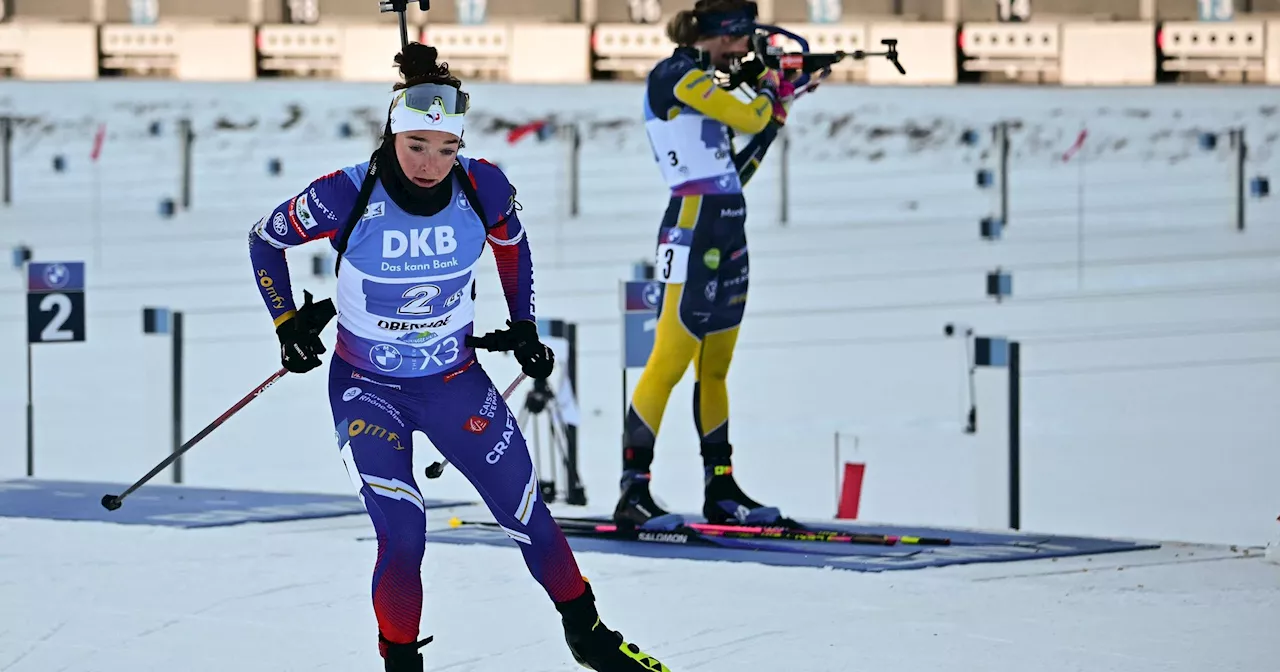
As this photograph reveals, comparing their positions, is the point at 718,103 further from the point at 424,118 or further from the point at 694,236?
the point at 424,118

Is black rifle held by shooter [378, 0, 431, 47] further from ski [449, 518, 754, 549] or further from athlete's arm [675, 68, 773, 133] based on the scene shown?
ski [449, 518, 754, 549]

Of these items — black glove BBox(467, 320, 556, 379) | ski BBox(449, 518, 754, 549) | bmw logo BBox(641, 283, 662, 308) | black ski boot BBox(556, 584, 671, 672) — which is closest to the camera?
black ski boot BBox(556, 584, 671, 672)

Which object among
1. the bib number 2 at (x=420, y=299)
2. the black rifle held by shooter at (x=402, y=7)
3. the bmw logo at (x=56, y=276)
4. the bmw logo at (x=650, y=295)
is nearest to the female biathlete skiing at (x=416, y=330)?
the bib number 2 at (x=420, y=299)

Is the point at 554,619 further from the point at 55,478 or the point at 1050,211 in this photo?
the point at 1050,211

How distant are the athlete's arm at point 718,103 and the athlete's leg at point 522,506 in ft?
7.67

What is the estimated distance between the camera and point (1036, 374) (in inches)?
399

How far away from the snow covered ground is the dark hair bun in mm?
1338

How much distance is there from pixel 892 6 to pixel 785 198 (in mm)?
16777

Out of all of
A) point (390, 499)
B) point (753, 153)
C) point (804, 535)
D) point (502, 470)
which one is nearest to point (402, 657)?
point (390, 499)

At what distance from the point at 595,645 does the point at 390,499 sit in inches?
20.2

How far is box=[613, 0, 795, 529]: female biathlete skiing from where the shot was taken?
6152mm

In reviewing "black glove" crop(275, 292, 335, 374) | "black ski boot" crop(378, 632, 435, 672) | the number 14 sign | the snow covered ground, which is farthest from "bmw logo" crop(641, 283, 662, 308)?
"black ski boot" crop(378, 632, 435, 672)

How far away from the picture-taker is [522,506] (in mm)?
3947

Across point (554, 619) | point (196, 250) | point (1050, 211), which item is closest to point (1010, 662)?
point (554, 619)
